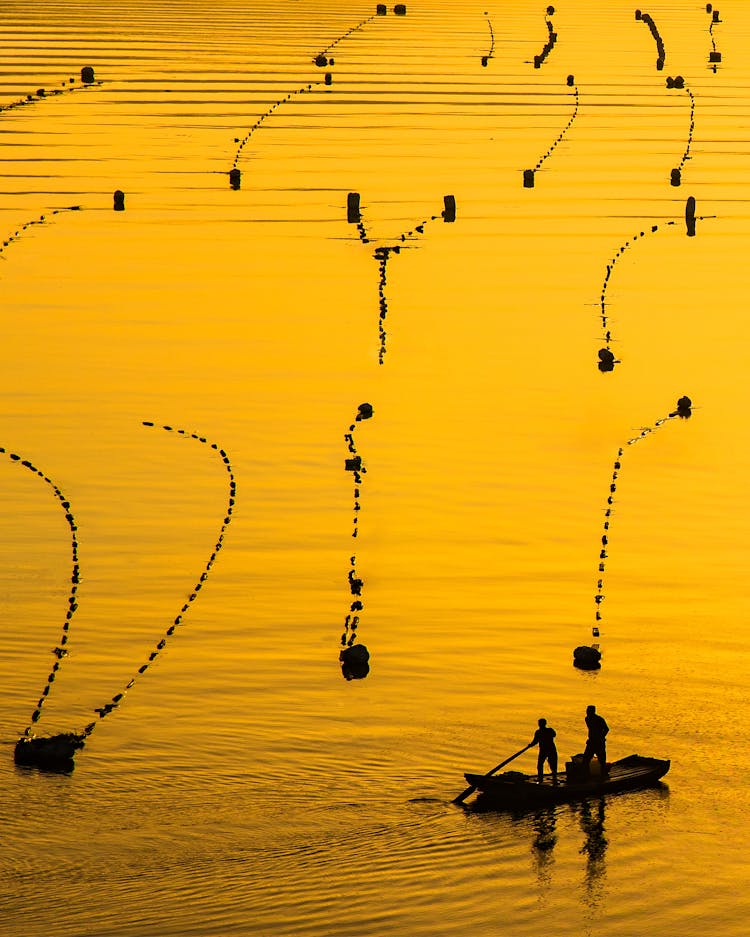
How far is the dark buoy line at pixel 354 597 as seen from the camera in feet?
186

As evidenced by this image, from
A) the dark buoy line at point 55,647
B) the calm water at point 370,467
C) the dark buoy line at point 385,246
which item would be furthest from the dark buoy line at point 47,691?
the dark buoy line at point 385,246

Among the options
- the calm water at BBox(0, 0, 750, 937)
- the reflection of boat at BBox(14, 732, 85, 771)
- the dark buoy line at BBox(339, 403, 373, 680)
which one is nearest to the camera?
the calm water at BBox(0, 0, 750, 937)

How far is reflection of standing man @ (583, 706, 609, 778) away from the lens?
4859 cm

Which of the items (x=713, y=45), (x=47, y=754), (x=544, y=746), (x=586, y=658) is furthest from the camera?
(x=713, y=45)

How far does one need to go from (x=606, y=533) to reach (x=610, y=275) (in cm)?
2371

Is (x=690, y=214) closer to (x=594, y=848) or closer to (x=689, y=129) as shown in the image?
(x=689, y=129)

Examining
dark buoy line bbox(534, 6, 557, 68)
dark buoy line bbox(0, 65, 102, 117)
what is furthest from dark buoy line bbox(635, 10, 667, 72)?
dark buoy line bbox(0, 65, 102, 117)

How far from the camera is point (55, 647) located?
57.9 meters

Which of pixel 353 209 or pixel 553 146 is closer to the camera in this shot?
pixel 353 209

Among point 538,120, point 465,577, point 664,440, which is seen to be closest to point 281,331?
point 664,440

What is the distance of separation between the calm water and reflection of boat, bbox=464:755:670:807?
0.43 m

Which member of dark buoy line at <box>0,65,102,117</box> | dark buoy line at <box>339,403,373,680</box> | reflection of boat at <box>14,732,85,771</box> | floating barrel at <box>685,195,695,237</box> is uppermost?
dark buoy line at <box>0,65,102,117</box>

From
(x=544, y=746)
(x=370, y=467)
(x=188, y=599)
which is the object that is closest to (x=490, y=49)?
(x=370, y=467)

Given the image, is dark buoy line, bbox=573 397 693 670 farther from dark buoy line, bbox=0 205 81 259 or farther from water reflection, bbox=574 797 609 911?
dark buoy line, bbox=0 205 81 259
